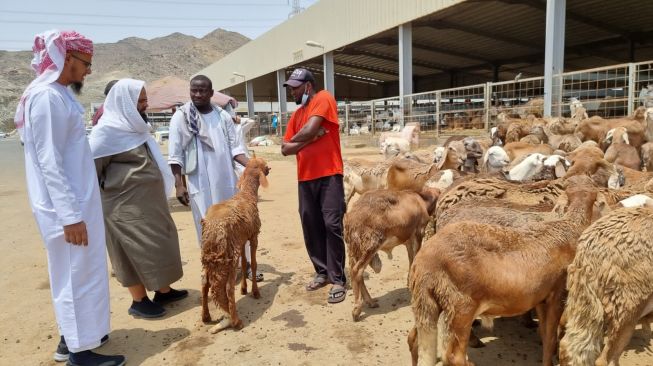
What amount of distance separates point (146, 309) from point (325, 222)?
1977mm

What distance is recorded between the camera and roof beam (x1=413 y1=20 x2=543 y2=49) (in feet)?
64.1

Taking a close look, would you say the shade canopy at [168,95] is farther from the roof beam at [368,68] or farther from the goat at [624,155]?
the roof beam at [368,68]

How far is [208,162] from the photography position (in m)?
4.69

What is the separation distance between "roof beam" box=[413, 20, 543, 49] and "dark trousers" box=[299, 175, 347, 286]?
1686 cm

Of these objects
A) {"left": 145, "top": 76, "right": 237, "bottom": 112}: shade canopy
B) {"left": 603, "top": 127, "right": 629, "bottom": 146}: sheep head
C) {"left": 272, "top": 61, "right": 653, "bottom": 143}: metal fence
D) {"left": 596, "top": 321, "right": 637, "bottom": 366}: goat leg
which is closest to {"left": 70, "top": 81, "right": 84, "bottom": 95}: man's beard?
{"left": 596, "top": 321, "right": 637, "bottom": 366}: goat leg

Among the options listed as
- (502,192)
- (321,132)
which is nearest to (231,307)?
(321,132)

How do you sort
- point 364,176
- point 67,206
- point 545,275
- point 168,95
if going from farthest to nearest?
point 168,95, point 364,176, point 67,206, point 545,275

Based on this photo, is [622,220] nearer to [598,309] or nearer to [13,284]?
[598,309]

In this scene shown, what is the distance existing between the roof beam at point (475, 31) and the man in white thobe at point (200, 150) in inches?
657

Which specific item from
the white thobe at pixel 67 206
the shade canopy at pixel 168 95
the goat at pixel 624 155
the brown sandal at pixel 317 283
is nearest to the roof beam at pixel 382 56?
the shade canopy at pixel 168 95

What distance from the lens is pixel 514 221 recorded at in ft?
10.8

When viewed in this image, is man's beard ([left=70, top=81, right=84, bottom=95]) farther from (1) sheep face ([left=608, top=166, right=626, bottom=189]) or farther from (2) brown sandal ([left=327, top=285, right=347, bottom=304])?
(1) sheep face ([left=608, top=166, right=626, bottom=189])

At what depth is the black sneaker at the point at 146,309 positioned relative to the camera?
419 centimetres

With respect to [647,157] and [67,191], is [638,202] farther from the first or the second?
[647,157]
